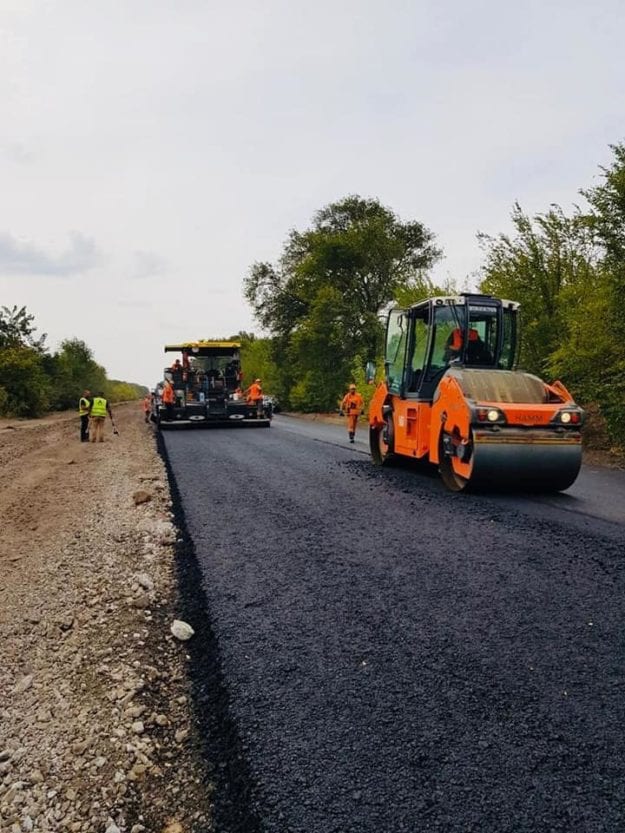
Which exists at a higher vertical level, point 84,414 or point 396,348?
point 396,348

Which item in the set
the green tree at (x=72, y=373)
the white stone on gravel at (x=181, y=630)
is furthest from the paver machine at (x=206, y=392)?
the green tree at (x=72, y=373)

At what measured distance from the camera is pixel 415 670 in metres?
Result: 3.23

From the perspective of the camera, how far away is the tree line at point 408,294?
12844 mm

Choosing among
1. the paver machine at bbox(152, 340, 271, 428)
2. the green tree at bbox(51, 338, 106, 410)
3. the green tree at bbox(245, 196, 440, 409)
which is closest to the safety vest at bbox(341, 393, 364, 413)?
Result: the paver machine at bbox(152, 340, 271, 428)

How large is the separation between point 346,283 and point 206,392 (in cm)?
1677

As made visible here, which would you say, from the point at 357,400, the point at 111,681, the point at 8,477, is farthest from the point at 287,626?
the point at 357,400

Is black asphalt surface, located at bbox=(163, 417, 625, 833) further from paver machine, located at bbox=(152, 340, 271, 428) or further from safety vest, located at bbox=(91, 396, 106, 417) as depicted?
paver machine, located at bbox=(152, 340, 271, 428)

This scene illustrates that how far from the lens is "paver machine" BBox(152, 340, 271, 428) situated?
2148 cm

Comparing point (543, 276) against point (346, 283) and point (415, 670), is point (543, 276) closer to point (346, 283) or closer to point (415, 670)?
point (415, 670)

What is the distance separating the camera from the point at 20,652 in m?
3.74

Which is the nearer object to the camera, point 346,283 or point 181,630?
point 181,630

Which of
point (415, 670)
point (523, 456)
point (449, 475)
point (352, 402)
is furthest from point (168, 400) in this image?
point (415, 670)

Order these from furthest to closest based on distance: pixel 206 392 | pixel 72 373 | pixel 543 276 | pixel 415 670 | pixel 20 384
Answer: pixel 72 373 → pixel 20 384 → pixel 206 392 → pixel 543 276 → pixel 415 670

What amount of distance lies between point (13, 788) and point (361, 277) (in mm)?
35548
